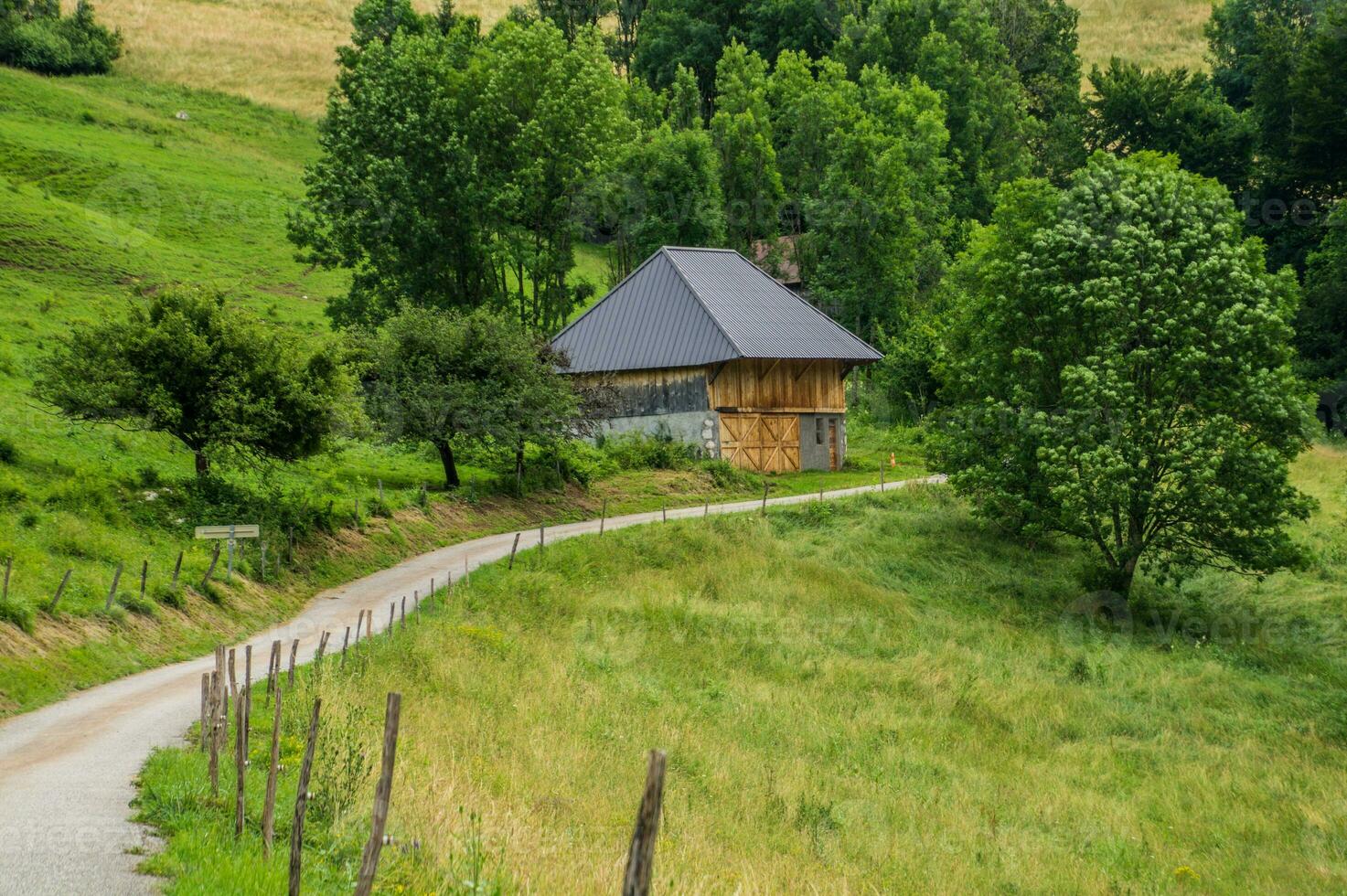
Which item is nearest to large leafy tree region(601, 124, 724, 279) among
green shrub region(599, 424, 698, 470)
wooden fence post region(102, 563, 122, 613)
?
green shrub region(599, 424, 698, 470)

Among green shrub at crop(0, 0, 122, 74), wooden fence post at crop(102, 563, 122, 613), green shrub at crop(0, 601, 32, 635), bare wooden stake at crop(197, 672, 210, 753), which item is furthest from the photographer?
green shrub at crop(0, 0, 122, 74)

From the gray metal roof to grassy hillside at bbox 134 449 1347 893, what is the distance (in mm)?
14779

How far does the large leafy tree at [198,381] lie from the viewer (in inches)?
1120

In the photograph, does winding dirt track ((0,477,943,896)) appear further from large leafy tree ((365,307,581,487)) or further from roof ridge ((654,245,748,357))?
roof ridge ((654,245,748,357))

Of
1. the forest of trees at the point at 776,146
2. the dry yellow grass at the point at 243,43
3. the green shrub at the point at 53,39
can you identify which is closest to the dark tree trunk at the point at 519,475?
the forest of trees at the point at 776,146

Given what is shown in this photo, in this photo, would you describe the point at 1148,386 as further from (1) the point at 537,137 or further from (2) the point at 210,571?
(1) the point at 537,137

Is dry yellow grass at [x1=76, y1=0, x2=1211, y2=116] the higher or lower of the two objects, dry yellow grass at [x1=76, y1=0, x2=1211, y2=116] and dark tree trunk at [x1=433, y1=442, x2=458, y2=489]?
the higher

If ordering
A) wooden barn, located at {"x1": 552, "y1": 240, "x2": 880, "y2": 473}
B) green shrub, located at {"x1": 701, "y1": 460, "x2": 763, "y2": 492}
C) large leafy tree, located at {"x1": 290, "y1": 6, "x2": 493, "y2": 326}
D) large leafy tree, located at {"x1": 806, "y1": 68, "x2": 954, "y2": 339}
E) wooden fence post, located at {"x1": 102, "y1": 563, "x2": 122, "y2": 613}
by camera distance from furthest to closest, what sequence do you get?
large leafy tree, located at {"x1": 806, "y1": 68, "x2": 954, "y2": 339}, large leafy tree, located at {"x1": 290, "y1": 6, "x2": 493, "y2": 326}, wooden barn, located at {"x1": 552, "y1": 240, "x2": 880, "y2": 473}, green shrub, located at {"x1": 701, "y1": 460, "x2": 763, "y2": 492}, wooden fence post, located at {"x1": 102, "y1": 563, "x2": 122, "y2": 613}

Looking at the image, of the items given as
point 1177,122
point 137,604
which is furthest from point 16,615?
point 1177,122

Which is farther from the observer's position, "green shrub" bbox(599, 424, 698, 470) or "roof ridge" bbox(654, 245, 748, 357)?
"roof ridge" bbox(654, 245, 748, 357)

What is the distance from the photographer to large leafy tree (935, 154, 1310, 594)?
30500 mm

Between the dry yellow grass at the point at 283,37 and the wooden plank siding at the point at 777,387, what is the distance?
2217 inches

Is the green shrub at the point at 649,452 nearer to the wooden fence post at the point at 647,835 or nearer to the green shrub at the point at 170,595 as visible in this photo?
the green shrub at the point at 170,595

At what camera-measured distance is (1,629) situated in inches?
764
